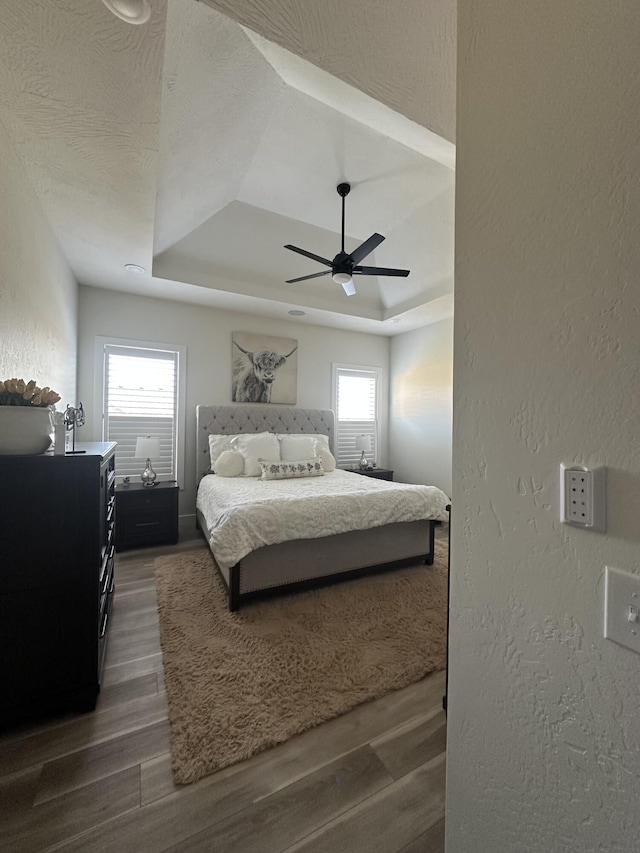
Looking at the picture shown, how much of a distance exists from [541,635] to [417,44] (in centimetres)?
205

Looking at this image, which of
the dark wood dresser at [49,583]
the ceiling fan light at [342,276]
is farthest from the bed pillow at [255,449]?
the dark wood dresser at [49,583]

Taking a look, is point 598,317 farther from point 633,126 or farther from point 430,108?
point 430,108

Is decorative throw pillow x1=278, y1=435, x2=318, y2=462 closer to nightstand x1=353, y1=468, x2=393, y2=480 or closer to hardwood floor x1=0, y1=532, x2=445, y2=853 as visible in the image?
nightstand x1=353, y1=468, x2=393, y2=480

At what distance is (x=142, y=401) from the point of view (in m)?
4.21

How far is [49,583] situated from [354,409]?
448 cm

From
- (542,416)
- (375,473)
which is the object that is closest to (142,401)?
(375,473)

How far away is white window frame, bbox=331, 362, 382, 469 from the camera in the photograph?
539 cm

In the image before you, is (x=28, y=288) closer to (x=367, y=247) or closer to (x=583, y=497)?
(x=367, y=247)

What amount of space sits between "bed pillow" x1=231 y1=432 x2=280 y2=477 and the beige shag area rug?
127cm

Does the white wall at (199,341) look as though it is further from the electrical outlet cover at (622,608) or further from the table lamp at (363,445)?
the electrical outlet cover at (622,608)

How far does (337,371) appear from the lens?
5414 millimetres

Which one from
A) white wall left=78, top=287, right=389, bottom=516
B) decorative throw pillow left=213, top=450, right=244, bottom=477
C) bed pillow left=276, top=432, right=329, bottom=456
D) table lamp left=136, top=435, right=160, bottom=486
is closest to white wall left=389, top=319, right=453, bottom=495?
white wall left=78, top=287, right=389, bottom=516

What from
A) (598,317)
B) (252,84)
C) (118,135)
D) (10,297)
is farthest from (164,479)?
(598,317)

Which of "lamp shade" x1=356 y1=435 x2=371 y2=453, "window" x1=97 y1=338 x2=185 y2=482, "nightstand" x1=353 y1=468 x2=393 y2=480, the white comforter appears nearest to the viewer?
the white comforter
